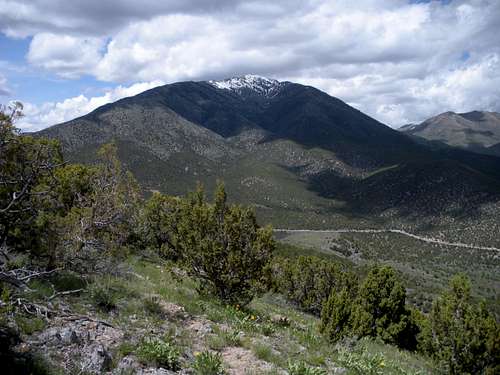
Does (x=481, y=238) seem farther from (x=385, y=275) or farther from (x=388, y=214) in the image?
(x=385, y=275)

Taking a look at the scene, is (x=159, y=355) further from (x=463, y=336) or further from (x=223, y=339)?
(x=463, y=336)

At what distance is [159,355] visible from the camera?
648 centimetres

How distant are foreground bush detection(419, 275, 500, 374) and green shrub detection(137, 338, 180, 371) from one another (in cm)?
1283

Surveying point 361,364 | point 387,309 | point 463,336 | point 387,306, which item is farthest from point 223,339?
point 387,309

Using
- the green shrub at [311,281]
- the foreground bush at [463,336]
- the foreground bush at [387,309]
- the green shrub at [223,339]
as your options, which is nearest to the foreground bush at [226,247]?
the green shrub at [223,339]

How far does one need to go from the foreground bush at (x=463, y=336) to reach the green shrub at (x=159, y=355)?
505 inches

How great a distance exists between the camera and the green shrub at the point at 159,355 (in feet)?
21.2

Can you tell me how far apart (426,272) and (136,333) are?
108 m

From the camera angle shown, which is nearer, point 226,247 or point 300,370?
point 300,370

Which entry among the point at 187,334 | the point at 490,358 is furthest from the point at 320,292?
the point at 187,334

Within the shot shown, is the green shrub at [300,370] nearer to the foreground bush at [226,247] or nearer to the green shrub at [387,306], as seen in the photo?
the foreground bush at [226,247]

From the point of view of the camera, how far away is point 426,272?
10362 cm

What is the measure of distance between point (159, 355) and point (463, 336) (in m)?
14.1

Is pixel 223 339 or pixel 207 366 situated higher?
pixel 207 366
